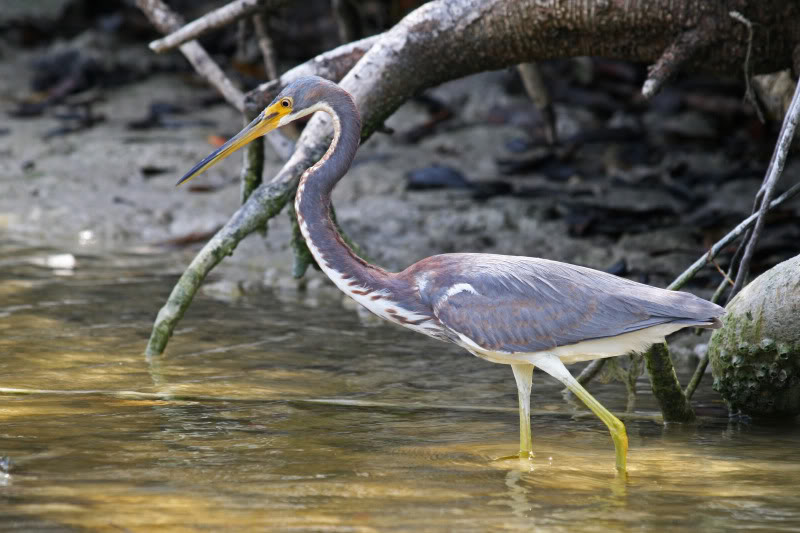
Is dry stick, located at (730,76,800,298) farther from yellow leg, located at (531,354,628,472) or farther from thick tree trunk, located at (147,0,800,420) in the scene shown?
yellow leg, located at (531,354,628,472)

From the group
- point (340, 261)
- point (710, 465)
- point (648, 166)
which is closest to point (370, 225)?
point (648, 166)

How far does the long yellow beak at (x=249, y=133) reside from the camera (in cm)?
521

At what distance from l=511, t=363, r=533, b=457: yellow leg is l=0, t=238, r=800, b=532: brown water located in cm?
9

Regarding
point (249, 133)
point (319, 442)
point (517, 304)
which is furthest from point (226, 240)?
point (517, 304)

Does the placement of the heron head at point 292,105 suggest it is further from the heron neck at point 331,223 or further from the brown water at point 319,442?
the brown water at point 319,442

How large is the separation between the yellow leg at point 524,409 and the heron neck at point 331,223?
0.73m

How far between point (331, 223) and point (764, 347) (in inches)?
79.4

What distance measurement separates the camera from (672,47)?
6.10 meters

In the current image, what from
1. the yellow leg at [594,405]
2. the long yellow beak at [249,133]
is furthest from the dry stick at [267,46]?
the yellow leg at [594,405]

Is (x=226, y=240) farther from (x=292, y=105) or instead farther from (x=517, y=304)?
(x=517, y=304)

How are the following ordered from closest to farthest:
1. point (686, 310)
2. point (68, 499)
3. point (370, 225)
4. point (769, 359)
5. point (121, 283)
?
point (68, 499) < point (686, 310) < point (769, 359) < point (121, 283) < point (370, 225)

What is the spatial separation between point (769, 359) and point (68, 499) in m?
3.10

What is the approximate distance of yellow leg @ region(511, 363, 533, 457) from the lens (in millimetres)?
4738

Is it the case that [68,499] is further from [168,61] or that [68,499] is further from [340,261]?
[168,61]
